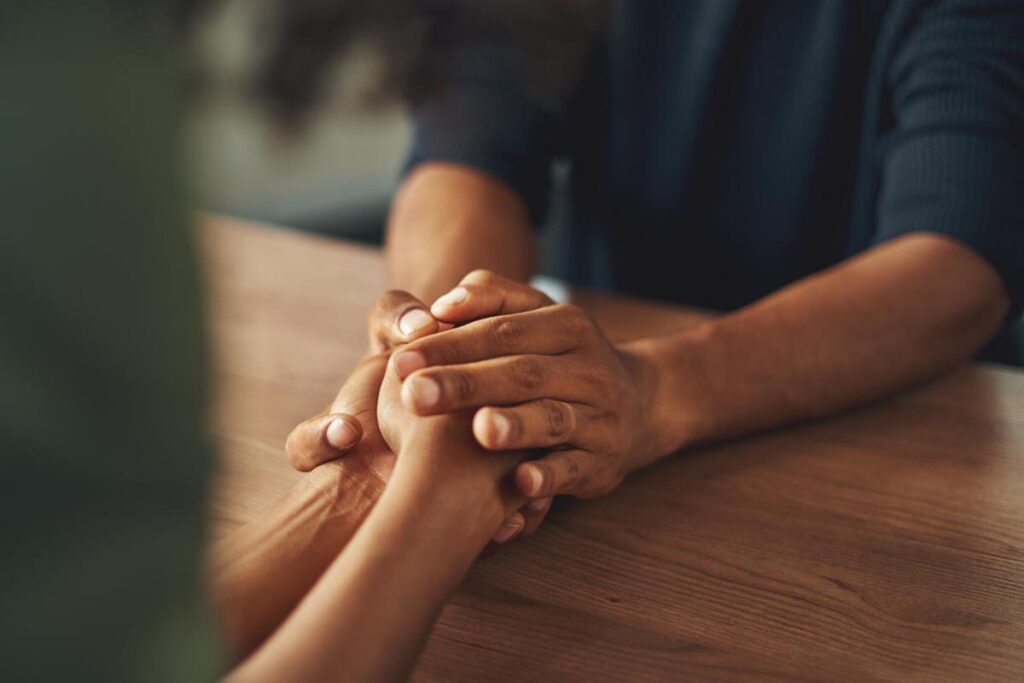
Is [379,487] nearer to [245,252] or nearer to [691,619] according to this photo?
[691,619]

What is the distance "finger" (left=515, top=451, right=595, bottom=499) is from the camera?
1.98 ft

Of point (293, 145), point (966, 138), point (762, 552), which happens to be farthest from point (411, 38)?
point (293, 145)

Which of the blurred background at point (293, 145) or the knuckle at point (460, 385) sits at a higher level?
the knuckle at point (460, 385)

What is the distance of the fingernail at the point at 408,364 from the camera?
613mm

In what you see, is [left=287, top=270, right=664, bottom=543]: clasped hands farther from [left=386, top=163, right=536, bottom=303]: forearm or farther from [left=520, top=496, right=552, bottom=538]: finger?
[left=386, top=163, right=536, bottom=303]: forearm

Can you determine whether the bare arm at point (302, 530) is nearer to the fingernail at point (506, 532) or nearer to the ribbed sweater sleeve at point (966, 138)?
the fingernail at point (506, 532)

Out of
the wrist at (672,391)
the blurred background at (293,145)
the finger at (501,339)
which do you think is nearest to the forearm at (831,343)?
the wrist at (672,391)

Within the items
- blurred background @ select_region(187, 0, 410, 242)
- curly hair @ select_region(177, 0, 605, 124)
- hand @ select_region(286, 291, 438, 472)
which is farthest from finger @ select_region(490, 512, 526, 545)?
blurred background @ select_region(187, 0, 410, 242)

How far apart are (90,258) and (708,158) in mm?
997

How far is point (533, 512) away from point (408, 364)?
0.43 ft

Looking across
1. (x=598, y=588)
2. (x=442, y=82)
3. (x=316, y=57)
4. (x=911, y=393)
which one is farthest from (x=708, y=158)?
(x=316, y=57)

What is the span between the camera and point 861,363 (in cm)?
80

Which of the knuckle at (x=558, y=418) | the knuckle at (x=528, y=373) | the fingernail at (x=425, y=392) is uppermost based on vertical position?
the fingernail at (x=425, y=392)

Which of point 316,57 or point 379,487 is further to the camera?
point 316,57
